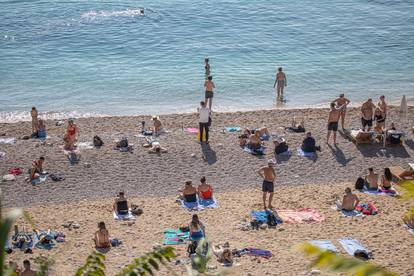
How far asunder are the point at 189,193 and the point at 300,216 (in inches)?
104

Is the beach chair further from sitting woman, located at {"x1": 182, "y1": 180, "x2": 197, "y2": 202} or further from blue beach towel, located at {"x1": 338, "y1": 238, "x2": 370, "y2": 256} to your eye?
blue beach towel, located at {"x1": 338, "y1": 238, "x2": 370, "y2": 256}

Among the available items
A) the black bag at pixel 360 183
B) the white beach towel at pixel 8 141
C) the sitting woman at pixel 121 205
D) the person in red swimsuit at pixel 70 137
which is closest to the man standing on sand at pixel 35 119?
the white beach towel at pixel 8 141

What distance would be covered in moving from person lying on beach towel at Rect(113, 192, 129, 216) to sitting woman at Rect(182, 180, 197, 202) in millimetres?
1411

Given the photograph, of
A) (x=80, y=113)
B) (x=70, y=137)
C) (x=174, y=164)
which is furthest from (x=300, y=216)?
(x=80, y=113)

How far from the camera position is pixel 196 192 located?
16766 millimetres

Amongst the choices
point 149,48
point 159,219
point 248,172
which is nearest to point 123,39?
point 149,48

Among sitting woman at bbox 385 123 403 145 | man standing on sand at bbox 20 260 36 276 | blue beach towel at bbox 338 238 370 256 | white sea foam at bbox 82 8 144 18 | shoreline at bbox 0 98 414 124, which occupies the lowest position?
shoreline at bbox 0 98 414 124

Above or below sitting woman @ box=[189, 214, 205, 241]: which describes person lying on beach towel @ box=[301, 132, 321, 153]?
above

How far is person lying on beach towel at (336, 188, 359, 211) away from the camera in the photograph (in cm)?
1584

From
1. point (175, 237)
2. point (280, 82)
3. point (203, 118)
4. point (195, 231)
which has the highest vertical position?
point (203, 118)

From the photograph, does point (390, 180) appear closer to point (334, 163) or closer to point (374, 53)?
point (334, 163)

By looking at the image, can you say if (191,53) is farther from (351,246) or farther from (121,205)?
(351,246)

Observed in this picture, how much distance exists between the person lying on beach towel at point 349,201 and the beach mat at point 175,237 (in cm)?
371

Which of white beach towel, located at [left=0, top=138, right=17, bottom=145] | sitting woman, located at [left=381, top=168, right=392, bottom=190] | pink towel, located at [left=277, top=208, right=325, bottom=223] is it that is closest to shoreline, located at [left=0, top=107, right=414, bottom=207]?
white beach towel, located at [left=0, top=138, right=17, bottom=145]
